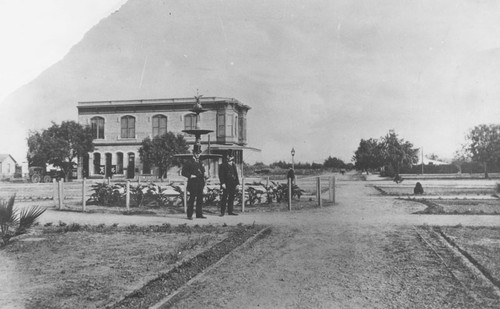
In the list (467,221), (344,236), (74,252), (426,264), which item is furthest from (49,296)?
(467,221)

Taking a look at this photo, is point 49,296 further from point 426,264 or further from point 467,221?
point 467,221

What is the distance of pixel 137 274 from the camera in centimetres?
507

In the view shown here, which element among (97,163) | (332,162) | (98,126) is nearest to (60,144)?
(97,163)

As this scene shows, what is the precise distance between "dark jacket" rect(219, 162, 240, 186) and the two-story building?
32.6 metres

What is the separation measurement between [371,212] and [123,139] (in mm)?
38641

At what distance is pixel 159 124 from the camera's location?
4616 centimetres

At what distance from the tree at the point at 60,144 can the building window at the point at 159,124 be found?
687 centimetres

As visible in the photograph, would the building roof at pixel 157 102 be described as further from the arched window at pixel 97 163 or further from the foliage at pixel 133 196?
the foliage at pixel 133 196

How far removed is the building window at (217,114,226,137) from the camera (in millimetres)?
44875

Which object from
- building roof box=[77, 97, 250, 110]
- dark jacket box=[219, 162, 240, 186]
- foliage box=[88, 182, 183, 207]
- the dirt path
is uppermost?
building roof box=[77, 97, 250, 110]

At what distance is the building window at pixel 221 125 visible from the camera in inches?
1767

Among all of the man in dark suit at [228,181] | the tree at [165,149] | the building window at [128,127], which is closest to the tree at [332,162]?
the building window at [128,127]

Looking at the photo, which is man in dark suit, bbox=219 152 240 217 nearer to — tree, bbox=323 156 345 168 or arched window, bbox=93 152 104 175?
arched window, bbox=93 152 104 175

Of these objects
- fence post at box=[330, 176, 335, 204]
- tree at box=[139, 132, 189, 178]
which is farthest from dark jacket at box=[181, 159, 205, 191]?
tree at box=[139, 132, 189, 178]
